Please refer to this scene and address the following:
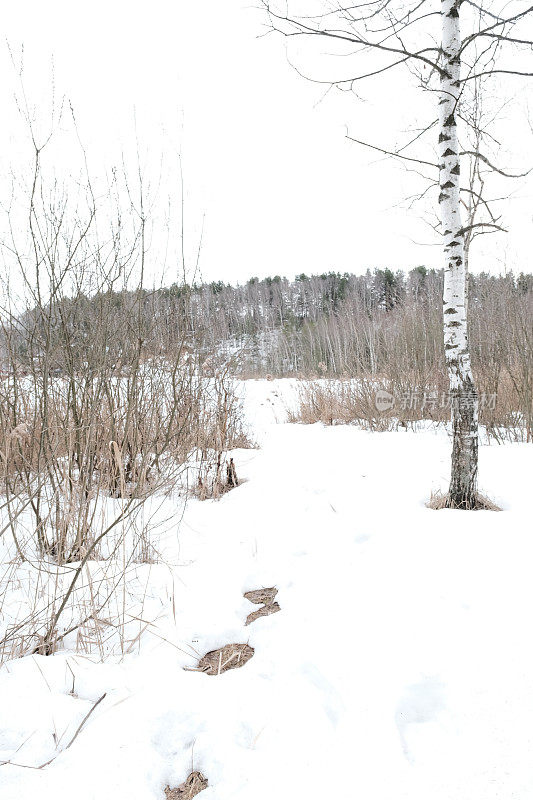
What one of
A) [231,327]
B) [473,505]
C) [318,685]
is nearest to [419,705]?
[318,685]

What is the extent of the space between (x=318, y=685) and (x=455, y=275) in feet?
8.73

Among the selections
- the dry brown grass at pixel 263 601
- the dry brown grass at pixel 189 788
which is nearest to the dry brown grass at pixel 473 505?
the dry brown grass at pixel 263 601

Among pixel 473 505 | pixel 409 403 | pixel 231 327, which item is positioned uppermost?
pixel 231 327

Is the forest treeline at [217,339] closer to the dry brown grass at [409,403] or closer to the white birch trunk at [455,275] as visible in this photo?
the dry brown grass at [409,403]

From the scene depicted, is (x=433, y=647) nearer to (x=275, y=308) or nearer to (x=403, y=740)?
(x=403, y=740)

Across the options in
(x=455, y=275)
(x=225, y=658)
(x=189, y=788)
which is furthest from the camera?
(x=455, y=275)

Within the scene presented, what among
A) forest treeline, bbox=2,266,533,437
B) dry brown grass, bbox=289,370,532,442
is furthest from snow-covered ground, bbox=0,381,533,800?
dry brown grass, bbox=289,370,532,442

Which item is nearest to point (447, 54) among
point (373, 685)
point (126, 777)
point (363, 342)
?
point (373, 685)

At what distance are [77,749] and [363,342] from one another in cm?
911

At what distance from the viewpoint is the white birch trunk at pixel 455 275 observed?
2867 millimetres

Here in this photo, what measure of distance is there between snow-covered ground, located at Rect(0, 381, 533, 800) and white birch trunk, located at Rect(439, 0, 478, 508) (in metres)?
0.47

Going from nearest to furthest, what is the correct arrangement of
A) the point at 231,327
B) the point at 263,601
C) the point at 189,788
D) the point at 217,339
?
the point at 189,788
the point at 263,601
the point at 217,339
the point at 231,327

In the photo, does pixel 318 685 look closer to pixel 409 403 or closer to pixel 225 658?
pixel 225 658

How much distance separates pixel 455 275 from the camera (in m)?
2.97
